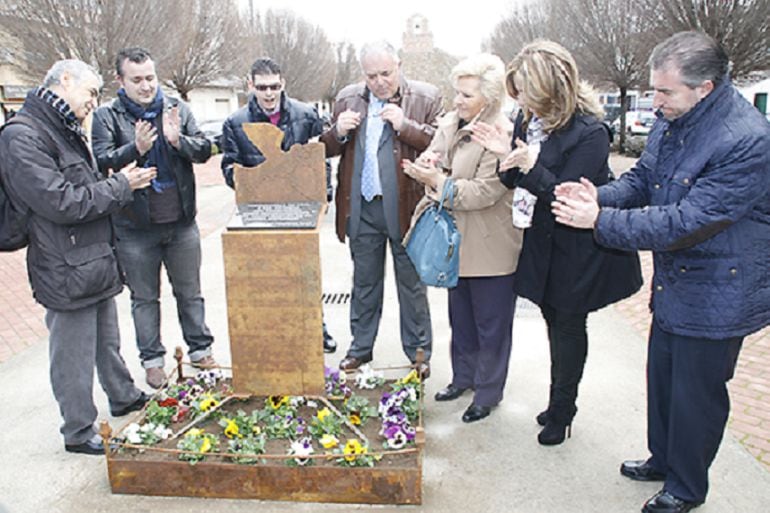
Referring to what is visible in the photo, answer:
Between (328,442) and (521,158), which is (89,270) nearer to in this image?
(328,442)

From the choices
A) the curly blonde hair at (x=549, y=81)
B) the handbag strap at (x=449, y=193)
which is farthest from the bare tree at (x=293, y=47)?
the curly blonde hair at (x=549, y=81)

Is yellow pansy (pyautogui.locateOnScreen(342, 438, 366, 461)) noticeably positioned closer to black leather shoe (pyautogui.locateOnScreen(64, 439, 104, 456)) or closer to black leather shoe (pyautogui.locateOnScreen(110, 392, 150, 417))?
black leather shoe (pyautogui.locateOnScreen(64, 439, 104, 456))

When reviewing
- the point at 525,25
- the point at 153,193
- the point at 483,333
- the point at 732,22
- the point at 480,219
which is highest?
the point at 525,25

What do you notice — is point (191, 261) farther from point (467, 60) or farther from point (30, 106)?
point (467, 60)

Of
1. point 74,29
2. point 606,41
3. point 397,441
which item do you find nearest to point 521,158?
point 397,441

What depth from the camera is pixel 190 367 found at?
466 centimetres

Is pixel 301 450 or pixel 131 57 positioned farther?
pixel 131 57

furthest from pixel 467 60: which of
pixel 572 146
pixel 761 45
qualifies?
pixel 761 45

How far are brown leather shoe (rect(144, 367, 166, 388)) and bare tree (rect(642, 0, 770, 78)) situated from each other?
36.6 ft

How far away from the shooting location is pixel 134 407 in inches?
157

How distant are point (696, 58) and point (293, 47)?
30698mm

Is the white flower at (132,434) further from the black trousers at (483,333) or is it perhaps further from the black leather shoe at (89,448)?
the black trousers at (483,333)

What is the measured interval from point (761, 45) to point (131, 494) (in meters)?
13.1

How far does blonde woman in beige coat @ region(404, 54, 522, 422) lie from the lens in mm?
3459
